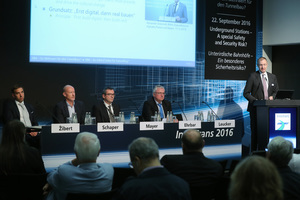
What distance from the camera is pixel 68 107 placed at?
547cm

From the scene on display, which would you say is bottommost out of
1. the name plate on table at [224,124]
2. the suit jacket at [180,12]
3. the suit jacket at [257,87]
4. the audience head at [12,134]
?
the name plate on table at [224,124]

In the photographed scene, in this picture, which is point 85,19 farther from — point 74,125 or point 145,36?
point 74,125

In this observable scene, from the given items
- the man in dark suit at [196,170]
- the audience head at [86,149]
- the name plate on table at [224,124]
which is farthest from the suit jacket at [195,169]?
the name plate on table at [224,124]

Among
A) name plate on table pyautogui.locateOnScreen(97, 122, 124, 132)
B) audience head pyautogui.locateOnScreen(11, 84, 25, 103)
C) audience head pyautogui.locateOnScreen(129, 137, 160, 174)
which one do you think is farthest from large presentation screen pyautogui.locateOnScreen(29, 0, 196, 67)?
audience head pyautogui.locateOnScreen(129, 137, 160, 174)

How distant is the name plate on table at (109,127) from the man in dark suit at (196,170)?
1.67 metres

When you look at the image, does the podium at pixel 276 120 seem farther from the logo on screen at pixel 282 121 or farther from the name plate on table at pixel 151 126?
the name plate on table at pixel 151 126

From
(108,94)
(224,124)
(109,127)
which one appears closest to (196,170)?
(109,127)

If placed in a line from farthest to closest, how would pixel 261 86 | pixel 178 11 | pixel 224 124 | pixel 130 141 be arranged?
1. pixel 178 11
2. pixel 261 86
3. pixel 224 124
4. pixel 130 141

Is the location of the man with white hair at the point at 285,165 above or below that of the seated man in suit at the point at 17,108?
below

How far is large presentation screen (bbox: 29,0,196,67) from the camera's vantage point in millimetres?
5816

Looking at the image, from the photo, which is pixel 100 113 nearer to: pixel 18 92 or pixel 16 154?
pixel 18 92

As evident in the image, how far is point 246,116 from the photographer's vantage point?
8.09 metres

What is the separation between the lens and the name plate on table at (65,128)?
158 inches

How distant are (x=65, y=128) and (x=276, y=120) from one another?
2948 mm
